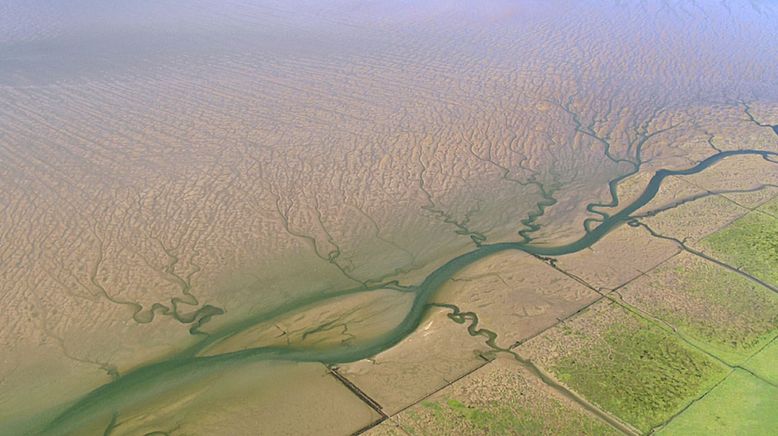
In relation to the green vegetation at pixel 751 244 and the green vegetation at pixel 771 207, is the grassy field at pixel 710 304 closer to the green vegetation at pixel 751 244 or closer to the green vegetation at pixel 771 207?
the green vegetation at pixel 751 244

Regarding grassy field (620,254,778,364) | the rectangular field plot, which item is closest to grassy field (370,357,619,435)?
the rectangular field plot

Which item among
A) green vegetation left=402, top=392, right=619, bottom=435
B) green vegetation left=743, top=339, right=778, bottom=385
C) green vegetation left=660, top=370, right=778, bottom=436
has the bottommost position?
green vegetation left=402, top=392, right=619, bottom=435

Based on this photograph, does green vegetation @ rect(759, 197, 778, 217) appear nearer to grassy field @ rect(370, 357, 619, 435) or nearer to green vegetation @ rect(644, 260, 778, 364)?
green vegetation @ rect(644, 260, 778, 364)

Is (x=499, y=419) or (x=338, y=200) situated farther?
(x=338, y=200)

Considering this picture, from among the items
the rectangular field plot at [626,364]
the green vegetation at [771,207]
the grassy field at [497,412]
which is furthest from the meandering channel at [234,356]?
the green vegetation at [771,207]

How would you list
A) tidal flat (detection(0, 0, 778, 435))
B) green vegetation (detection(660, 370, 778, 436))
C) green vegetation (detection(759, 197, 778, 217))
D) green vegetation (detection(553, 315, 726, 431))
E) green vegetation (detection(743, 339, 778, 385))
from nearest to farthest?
green vegetation (detection(660, 370, 778, 436)) → green vegetation (detection(553, 315, 726, 431)) → tidal flat (detection(0, 0, 778, 435)) → green vegetation (detection(743, 339, 778, 385)) → green vegetation (detection(759, 197, 778, 217))

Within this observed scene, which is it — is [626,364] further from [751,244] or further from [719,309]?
[751,244]

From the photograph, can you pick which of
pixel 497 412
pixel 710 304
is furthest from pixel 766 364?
pixel 497 412

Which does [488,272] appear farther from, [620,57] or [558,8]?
[558,8]
